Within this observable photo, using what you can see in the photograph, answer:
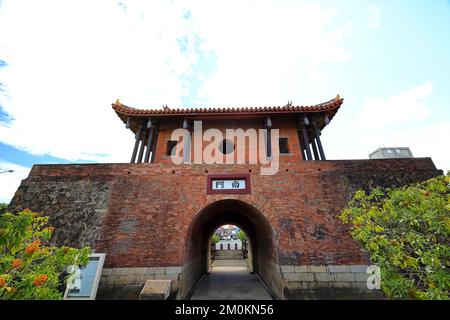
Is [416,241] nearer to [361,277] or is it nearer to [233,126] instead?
[361,277]

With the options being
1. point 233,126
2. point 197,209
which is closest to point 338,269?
point 197,209

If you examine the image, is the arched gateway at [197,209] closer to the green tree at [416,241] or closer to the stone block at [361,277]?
the stone block at [361,277]

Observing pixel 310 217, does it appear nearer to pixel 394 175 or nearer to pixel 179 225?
pixel 394 175

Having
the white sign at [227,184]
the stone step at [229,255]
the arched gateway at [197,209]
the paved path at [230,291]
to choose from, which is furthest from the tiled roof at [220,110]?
the stone step at [229,255]

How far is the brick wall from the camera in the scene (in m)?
5.82

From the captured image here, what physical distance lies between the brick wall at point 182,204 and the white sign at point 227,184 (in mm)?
329

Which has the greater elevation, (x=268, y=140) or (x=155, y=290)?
(x=268, y=140)

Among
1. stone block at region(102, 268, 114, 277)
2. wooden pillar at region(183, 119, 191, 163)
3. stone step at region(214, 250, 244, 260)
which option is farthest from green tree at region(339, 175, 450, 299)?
stone step at region(214, 250, 244, 260)

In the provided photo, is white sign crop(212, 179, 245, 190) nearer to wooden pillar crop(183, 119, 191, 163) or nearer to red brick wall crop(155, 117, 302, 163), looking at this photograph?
wooden pillar crop(183, 119, 191, 163)

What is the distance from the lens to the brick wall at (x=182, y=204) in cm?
582

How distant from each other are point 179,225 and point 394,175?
25.9 ft

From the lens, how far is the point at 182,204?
6406 mm

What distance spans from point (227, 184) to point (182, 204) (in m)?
1.72
